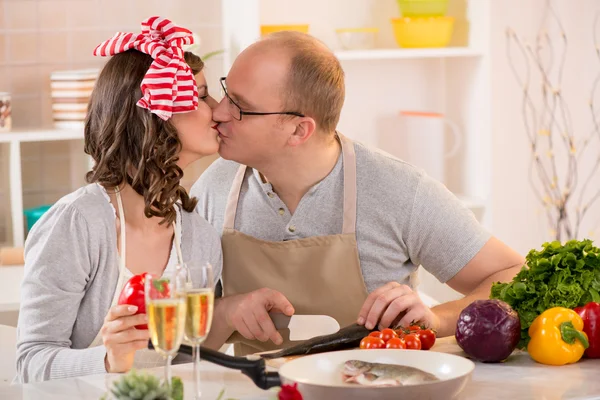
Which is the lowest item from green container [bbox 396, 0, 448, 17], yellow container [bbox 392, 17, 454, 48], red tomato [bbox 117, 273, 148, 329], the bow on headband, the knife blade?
the knife blade

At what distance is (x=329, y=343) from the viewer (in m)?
1.71

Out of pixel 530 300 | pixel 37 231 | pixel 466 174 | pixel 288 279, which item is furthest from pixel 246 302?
pixel 466 174

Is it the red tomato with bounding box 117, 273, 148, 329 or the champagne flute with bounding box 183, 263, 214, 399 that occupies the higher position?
the champagne flute with bounding box 183, 263, 214, 399

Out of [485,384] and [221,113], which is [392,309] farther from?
[221,113]

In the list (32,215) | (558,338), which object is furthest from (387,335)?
(32,215)

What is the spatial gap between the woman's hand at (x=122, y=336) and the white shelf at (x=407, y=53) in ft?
6.34

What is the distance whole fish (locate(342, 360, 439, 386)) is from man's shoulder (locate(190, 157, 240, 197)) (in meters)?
1.06

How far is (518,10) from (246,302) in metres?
2.12

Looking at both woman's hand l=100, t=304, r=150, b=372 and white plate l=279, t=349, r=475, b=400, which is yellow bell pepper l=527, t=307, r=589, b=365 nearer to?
white plate l=279, t=349, r=475, b=400

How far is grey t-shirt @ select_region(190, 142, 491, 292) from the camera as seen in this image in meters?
2.35

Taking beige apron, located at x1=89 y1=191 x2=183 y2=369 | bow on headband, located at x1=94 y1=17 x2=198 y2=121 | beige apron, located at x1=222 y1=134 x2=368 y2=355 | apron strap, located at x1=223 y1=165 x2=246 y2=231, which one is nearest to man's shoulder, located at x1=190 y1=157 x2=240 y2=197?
apron strap, located at x1=223 y1=165 x2=246 y2=231

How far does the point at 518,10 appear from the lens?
3.62 m

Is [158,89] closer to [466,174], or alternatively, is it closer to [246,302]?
[246,302]

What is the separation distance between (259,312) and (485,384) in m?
0.59
